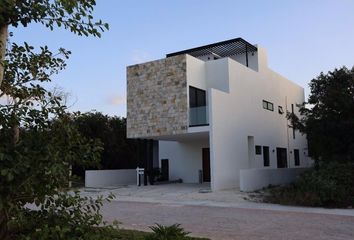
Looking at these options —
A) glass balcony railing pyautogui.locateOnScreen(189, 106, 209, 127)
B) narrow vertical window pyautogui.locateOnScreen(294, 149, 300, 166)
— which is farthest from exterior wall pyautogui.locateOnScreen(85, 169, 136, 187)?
narrow vertical window pyautogui.locateOnScreen(294, 149, 300, 166)

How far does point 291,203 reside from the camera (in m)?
14.6

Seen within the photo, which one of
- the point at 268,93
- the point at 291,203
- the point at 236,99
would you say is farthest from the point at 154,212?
the point at 268,93

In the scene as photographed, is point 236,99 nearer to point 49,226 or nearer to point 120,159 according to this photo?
point 120,159

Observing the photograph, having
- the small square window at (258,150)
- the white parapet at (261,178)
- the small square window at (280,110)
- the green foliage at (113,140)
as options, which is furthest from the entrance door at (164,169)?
the small square window at (280,110)

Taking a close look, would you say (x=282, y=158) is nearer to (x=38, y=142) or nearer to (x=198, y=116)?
(x=198, y=116)

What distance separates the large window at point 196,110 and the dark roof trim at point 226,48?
480cm

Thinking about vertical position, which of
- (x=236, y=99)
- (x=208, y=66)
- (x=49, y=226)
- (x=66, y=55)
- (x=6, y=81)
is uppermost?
(x=208, y=66)

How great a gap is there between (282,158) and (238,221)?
1897 cm

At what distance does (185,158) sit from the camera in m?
26.0

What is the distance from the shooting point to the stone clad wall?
69.4 ft

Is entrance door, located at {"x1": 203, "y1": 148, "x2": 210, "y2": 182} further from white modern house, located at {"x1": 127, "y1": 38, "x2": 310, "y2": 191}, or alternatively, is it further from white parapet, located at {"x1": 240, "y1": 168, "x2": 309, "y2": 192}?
white parapet, located at {"x1": 240, "y1": 168, "x2": 309, "y2": 192}

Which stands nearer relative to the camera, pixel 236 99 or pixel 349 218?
pixel 349 218

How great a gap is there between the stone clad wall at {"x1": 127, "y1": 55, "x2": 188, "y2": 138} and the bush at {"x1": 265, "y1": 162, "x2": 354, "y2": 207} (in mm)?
7010

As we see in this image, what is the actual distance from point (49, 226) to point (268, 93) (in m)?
24.0
